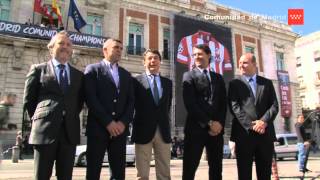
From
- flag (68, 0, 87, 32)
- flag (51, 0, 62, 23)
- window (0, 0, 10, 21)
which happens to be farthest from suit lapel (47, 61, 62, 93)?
window (0, 0, 10, 21)

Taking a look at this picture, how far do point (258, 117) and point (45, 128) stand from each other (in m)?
2.97

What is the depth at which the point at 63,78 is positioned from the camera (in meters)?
4.57

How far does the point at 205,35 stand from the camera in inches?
1158

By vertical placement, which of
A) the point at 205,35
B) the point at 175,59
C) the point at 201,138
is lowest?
the point at 201,138

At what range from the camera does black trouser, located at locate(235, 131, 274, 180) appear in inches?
214

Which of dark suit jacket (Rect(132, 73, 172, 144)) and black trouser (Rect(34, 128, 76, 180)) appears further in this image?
dark suit jacket (Rect(132, 73, 172, 144))

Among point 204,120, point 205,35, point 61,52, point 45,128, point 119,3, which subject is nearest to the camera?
point 45,128

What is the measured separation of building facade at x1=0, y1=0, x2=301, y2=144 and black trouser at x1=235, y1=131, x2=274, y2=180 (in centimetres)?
1792

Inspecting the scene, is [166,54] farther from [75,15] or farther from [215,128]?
[215,128]

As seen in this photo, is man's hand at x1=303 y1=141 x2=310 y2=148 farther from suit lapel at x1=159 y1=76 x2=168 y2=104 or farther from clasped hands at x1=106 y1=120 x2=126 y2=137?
clasped hands at x1=106 y1=120 x2=126 y2=137

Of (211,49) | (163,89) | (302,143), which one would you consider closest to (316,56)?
(211,49)

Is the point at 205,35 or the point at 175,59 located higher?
the point at 205,35

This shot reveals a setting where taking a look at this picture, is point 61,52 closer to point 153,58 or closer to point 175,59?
point 153,58

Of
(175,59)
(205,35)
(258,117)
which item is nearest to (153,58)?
(258,117)
